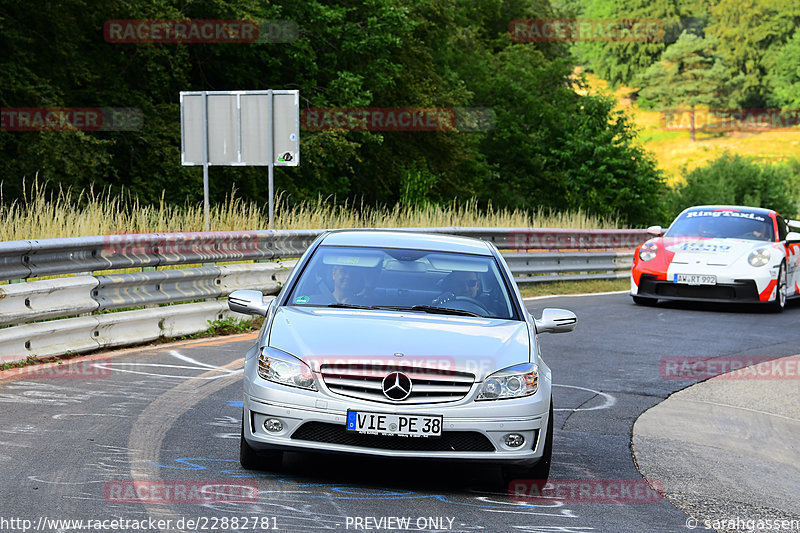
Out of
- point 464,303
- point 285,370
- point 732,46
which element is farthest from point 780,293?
point 732,46

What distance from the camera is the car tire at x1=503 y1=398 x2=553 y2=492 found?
5.84 metres

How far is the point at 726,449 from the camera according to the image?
740cm

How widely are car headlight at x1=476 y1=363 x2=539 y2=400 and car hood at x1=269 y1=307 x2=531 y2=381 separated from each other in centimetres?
4

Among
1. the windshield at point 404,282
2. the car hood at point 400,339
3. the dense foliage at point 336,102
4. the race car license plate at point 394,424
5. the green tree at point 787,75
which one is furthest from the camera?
the green tree at point 787,75

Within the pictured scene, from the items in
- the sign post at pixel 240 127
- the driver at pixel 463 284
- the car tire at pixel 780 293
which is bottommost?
the car tire at pixel 780 293

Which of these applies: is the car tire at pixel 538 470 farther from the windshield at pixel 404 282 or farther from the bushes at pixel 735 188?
the bushes at pixel 735 188

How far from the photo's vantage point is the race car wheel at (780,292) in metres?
16.8

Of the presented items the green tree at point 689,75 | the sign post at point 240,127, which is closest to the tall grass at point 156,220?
the sign post at point 240,127

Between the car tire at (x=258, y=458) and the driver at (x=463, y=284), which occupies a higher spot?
the driver at (x=463, y=284)

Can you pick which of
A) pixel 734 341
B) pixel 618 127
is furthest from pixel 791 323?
pixel 618 127

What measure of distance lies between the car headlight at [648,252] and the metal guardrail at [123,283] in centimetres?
540

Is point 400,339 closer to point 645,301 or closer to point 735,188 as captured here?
point 645,301

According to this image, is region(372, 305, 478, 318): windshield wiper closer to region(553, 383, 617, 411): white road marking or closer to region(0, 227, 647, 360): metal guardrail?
region(553, 383, 617, 411): white road marking

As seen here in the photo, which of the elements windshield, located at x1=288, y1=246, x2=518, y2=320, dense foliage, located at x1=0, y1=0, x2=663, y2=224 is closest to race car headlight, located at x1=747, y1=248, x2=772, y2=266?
windshield, located at x1=288, y1=246, x2=518, y2=320
